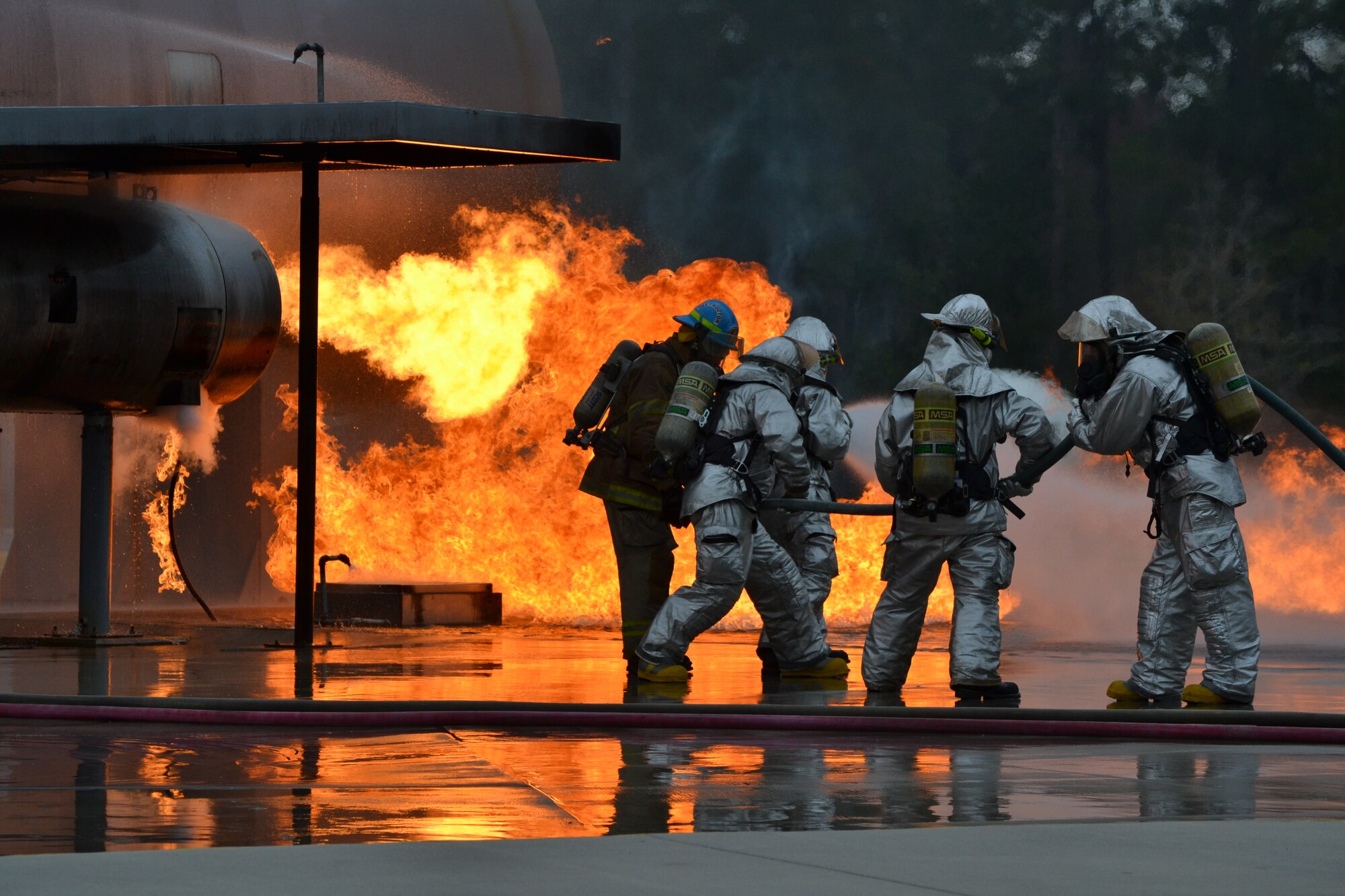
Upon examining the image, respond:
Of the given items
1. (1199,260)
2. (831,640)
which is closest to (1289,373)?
(1199,260)

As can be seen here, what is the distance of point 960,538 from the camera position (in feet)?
29.7

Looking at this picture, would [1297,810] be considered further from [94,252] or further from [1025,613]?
[1025,613]

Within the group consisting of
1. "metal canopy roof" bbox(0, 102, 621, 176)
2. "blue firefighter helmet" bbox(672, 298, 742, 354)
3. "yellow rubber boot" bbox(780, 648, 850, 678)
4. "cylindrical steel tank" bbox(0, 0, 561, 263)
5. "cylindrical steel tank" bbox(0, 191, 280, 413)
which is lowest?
"yellow rubber boot" bbox(780, 648, 850, 678)

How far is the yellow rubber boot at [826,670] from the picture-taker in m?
10.1

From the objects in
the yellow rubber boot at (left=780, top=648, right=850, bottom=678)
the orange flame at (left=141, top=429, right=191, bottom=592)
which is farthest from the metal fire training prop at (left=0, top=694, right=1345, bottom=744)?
the orange flame at (left=141, top=429, right=191, bottom=592)

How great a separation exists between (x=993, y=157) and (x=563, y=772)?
31.0m

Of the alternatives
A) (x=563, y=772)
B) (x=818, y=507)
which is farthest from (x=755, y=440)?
(x=563, y=772)

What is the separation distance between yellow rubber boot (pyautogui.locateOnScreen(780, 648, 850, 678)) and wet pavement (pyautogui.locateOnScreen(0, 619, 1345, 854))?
0.31 metres

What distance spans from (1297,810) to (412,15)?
14517 mm

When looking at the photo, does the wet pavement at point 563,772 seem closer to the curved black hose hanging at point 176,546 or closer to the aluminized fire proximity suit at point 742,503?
the aluminized fire proximity suit at point 742,503

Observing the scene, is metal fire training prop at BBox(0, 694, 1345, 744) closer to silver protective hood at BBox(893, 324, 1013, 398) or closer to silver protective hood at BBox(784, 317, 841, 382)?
silver protective hood at BBox(893, 324, 1013, 398)

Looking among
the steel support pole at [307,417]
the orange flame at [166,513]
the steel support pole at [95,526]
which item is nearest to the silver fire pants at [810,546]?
the steel support pole at [307,417]

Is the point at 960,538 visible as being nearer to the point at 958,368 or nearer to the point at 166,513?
the point at 958,368

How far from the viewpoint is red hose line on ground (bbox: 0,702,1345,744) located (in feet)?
26.6
